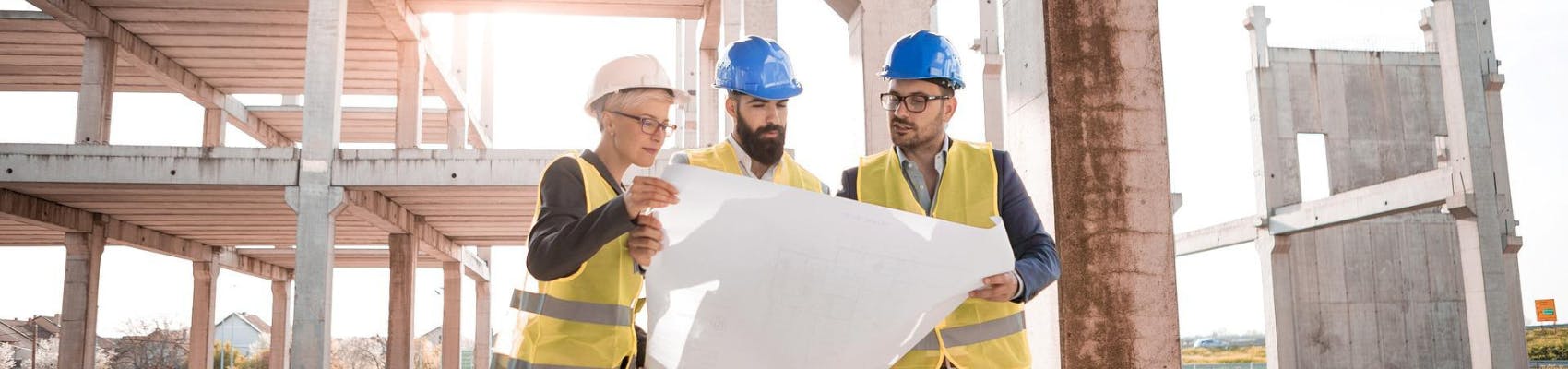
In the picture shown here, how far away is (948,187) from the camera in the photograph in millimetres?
2533

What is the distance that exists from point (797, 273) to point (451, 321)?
2535 centimetres

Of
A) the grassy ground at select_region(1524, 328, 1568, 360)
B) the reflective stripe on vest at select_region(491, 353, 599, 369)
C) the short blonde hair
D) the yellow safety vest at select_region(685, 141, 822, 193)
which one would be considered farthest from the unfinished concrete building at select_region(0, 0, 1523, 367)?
the grassy ground at select_region(1524, 328, 1568, 360)

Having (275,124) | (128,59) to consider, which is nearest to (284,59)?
(128,59)

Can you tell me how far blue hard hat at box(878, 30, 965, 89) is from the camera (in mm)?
2572

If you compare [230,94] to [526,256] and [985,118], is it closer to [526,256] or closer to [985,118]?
[985,118]

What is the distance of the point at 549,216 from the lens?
2.31 metres

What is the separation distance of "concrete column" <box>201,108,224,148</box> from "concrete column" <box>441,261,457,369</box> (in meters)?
6.03

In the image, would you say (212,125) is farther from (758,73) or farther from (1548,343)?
(1548,343)

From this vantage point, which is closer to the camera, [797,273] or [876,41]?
[797,273]

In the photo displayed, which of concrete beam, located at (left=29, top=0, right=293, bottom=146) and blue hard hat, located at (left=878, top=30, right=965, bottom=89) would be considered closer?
blue hard hat, located at (left=878, top=30, right=965, bottom=89)

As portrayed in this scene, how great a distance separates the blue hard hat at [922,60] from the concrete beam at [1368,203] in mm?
18279

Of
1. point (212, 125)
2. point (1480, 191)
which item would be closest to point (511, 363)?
point (1480, 191)

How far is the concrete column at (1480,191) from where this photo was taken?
56.2ft

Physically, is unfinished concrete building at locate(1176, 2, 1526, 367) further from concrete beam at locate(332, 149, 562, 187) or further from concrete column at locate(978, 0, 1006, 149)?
concrete beam at locate(332, 149, 562, 187)
